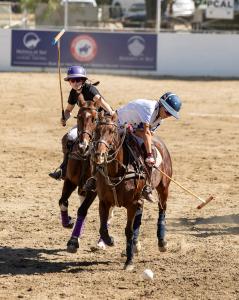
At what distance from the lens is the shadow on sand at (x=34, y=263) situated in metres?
10.3

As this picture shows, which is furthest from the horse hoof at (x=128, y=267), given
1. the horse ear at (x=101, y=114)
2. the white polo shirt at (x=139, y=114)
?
the horse ear at (x=101, y=114)

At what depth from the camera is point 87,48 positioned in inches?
1185

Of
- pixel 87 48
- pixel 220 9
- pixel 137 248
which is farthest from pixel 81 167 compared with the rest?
pixel 220 9

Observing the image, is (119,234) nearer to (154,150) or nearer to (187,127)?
(154,150)

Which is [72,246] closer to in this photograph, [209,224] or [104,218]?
[104,218]

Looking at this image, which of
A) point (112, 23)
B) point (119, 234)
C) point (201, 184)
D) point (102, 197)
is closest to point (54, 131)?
point (201, 184)

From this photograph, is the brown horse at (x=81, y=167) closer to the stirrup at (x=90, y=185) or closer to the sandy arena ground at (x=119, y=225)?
the stirrup at (x=90, y=185)

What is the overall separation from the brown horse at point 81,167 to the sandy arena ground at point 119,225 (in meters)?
0.36

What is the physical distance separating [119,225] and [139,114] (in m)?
2.55

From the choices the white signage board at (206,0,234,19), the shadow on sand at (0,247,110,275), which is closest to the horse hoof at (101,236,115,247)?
the shadow on sand at (0,247,110,275)

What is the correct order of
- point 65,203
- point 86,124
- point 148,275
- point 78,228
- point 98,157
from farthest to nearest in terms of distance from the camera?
point 65,203, point 78,228, point 148,275, point 86,124, point 98,157

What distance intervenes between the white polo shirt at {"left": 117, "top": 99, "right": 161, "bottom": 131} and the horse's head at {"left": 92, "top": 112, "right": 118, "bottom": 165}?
796 mm

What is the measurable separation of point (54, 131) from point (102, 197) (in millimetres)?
10313

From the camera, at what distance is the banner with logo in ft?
98.5
